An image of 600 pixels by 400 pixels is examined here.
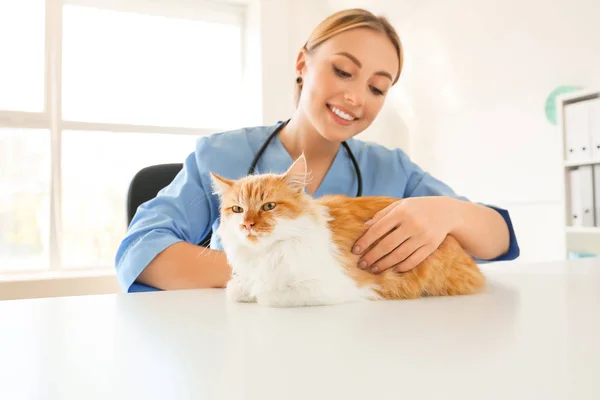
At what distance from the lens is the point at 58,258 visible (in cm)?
269

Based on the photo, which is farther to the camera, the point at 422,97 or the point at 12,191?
the point at 422,97

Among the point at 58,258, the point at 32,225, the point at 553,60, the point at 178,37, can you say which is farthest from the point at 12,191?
the point at 553,60

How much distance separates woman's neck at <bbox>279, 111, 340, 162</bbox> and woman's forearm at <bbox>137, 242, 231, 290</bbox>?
1.37 ft

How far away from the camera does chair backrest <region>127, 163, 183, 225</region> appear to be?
Result: 135cm

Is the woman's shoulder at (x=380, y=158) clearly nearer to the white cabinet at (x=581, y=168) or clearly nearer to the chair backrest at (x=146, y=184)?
the chair backrest at (x=146, y=184)

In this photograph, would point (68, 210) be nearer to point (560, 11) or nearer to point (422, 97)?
point (422, 97)

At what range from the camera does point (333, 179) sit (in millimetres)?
1105

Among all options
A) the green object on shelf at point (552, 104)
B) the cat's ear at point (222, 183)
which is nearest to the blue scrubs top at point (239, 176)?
the cat's ear at point (222, 183)

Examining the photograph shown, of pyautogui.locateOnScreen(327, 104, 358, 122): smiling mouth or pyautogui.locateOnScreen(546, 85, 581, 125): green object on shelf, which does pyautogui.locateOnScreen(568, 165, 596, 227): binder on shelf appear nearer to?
pyautogui.locateOnScreen(546, 85, 581, 125): green object on shelf

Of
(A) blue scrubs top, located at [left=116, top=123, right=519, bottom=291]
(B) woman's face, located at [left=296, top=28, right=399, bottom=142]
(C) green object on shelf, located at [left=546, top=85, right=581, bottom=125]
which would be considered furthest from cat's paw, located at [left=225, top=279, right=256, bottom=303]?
(C) green object on shelf, located at [left=546, top=85, right=581, bottom=125]

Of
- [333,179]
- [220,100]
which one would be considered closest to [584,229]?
[333,179]

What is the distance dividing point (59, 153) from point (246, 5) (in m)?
1.60

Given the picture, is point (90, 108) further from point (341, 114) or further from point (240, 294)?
point (240, 294)

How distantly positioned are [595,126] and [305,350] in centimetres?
188
